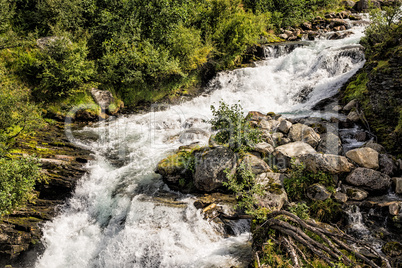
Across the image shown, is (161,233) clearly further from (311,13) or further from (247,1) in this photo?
(311,13)

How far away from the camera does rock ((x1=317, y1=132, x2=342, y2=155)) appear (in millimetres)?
9164

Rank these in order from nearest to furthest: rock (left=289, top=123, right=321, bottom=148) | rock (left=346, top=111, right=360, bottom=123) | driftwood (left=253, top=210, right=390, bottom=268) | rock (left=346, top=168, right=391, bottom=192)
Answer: driftwood (left=253, top=210, right=390, bottom=268) → rock (left=346, top=168, right=391, bottom=192) → rock (left=289, top=123, right=321, bottom=148) → rock (left=346, top=111, right=360, bottom=123)

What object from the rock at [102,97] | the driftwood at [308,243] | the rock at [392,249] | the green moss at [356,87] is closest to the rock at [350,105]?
the green moss at [356,87]

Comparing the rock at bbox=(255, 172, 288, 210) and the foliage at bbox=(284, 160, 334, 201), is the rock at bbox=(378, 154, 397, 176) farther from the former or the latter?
the rock at bbox=(255, 172, 288, 210)

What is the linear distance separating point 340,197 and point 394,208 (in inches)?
51.7

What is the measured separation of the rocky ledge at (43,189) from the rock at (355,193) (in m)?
10.3

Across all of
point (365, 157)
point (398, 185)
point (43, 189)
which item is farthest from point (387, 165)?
point (43, 189)

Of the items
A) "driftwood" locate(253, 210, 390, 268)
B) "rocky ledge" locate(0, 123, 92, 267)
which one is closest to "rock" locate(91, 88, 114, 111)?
"rocky ledge" locate(0, 123, 92, 267)

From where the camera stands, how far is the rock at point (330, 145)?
9.16 metres

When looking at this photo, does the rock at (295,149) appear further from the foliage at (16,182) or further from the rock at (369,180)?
the foliage at (16,182)

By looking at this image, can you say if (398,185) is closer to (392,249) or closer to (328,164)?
(328,164)

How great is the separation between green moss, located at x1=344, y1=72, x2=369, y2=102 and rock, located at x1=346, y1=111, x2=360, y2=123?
153 centimetres

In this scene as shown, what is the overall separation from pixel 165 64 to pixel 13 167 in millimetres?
11548

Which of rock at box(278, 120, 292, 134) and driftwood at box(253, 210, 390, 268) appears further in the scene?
rock at box(278, 120, 292, 134)
